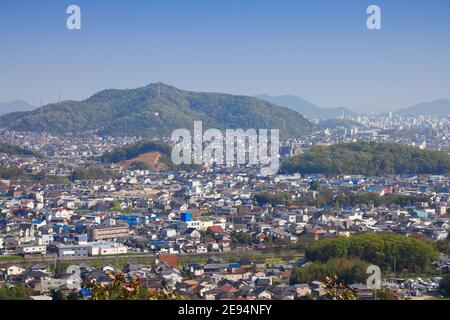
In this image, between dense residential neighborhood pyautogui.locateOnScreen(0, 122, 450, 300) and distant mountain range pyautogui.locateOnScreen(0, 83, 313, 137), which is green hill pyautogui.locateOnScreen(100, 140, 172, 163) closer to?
dense residential neighborhood pyautogui.locateOnScreen(0, 122, 450, 300)

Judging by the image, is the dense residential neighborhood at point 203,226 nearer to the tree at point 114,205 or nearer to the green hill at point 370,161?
the tree at point 114,205

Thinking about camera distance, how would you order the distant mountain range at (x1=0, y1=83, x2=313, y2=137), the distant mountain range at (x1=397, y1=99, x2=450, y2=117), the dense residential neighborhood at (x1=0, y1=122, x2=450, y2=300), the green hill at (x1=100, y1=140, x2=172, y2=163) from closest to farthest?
the dense residential neighborhood at (x1=0, y1=122, x2=450, y2=300) → the green hill at (x1=100, y1=140, x2=172, y2=163) → the distant mountain range at (x1=0, y1=83, x2=313, y2=137) → the distant mountain range at (x1=397, y1=99, x2=450, y2=117)

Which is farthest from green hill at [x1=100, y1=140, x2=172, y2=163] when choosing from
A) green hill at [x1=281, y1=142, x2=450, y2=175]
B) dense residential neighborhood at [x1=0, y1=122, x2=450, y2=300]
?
green hill at [x1=281, y1=142, x2=450, y2=175]

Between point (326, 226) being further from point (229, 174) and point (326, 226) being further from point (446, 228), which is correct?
point (229, 174)

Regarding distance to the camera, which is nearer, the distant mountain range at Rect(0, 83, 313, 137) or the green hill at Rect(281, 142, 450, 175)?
the green hill at Rect(281, 142, 450, 175)
